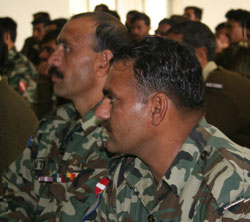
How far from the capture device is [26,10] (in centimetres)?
806

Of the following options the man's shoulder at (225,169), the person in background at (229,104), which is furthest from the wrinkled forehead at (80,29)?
the person in background at (229,104)

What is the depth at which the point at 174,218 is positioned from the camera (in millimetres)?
1249

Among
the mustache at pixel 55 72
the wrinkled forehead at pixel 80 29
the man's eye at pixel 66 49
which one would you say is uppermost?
the wrinkled forehead at pixel 80 29

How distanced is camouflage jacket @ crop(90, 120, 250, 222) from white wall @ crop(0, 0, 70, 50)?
679cm

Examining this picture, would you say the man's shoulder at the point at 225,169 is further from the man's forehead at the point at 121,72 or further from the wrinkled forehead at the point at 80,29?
the wrinkled forehead at the point at 80,29

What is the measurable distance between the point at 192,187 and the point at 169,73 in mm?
314

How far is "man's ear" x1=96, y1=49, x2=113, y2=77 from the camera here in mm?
1946

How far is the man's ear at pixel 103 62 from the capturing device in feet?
6.39

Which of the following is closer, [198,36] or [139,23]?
[198,36]

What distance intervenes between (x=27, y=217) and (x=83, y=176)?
39 cm

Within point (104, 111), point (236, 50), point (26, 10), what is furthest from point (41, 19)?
point (104, 111)

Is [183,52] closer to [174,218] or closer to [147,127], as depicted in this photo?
[147,127]

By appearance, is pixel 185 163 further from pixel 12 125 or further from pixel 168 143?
pixel 12 125

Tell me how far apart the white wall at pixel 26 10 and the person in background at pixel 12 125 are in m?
5.69
